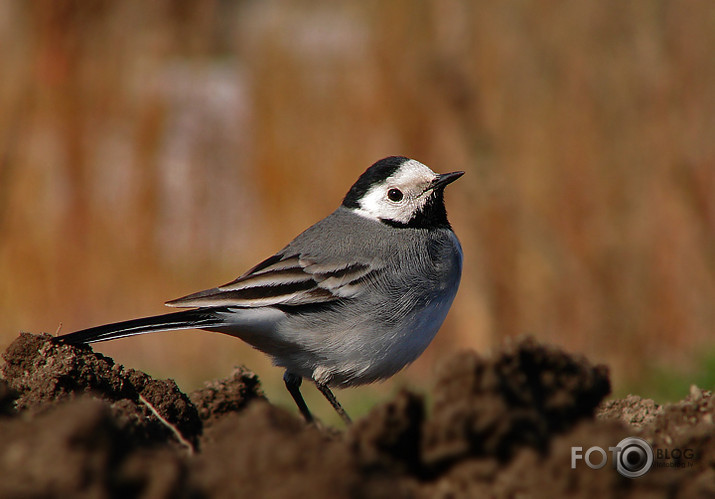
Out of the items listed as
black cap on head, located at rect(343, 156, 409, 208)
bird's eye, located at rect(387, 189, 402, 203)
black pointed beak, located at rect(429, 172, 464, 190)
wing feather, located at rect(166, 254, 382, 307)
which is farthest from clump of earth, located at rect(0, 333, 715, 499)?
black cap on head, located at rect(343, 156, 409, 208)

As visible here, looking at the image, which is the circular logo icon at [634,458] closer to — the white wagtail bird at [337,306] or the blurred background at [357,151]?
the white wagtail bird at [337,306]

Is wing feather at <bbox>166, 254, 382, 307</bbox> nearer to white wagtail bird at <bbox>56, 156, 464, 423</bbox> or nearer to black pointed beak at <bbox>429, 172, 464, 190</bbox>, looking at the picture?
white wagtail bird at <bbox>56, 156, 464, 423</bbox>

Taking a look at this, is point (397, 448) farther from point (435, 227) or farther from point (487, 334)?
point (487, 334)

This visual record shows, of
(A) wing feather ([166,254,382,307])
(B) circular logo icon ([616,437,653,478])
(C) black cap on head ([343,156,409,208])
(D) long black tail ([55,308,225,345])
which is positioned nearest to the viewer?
(B) circular logo icon ([616,437,653,478])

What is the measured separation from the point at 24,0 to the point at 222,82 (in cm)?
302

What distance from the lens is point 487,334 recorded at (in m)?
9.98

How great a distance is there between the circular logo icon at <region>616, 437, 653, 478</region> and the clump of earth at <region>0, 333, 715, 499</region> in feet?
0.10

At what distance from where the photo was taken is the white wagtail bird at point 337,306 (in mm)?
4699

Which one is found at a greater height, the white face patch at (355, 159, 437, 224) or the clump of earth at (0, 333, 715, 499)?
the white face patch at (355, 159, 437, 224)

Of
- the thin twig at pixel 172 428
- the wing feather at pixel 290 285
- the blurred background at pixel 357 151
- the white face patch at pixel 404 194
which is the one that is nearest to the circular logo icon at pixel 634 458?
the thin twig at pixel 172 428

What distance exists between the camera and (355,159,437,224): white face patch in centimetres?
568

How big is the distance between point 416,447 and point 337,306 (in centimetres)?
247

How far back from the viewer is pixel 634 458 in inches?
93.1

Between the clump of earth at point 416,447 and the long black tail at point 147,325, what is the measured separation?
669 mm
